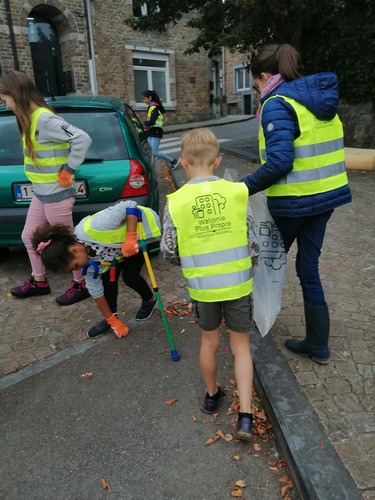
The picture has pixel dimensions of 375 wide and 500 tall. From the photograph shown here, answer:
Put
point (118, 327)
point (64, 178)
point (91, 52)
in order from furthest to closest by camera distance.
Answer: point (91, 52) → point (64, 178) → point (118, 327)

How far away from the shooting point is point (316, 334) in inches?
111

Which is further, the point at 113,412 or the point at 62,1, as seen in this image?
the point at 62,1

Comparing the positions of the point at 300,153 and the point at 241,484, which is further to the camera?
the point at 300,153

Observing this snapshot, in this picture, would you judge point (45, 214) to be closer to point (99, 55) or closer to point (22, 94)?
point (22, 94)

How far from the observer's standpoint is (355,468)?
205cm

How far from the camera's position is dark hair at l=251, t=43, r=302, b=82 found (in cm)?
247

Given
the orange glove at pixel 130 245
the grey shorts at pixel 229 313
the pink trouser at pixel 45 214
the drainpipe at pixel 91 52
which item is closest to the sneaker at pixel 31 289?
the pink trouser at pixel 45 214

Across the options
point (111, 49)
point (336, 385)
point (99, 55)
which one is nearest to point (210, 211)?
point (336, 385)

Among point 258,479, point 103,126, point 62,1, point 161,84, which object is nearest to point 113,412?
point 258,479

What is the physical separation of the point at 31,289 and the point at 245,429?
2.73 meters

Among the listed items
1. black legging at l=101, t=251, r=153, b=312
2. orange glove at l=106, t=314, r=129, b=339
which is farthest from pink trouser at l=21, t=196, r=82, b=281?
orange glove at l=106, t=314, r=129, b=339

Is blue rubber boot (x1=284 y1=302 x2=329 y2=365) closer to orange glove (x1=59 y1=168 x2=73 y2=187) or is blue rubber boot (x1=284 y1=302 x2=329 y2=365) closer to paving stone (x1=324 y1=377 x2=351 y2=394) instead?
paving stone (x1=324 y1=377 x2=351 y2=394)

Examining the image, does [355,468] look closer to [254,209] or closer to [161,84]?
[254,209]

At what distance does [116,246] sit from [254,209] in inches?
42.6
